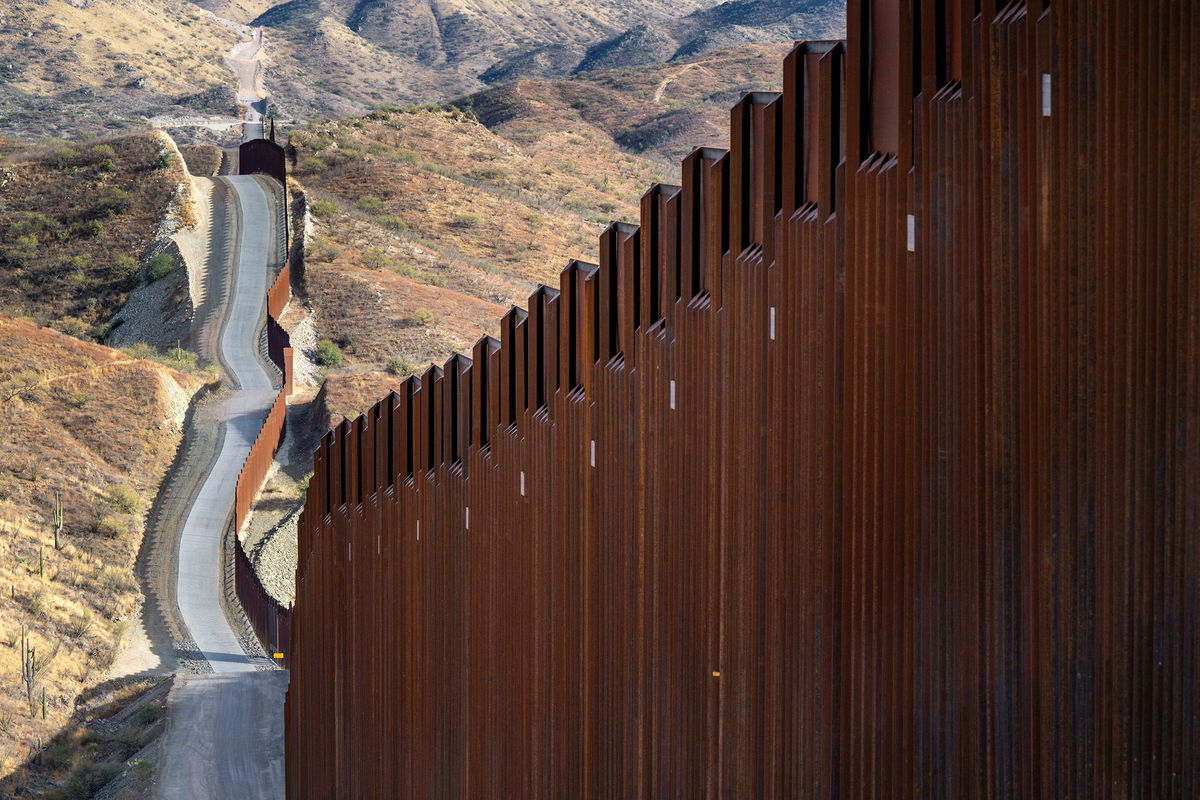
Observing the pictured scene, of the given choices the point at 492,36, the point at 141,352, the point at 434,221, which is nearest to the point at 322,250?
the point at 434,221

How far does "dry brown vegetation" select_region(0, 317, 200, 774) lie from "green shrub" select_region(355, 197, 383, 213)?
19.1 meters

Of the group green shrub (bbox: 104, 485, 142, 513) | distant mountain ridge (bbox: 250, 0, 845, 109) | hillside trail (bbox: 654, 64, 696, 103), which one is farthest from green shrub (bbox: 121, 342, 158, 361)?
distant mountain ridge (bbox: 250, 0, 845, 109)

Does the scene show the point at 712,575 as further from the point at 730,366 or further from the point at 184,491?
the point at 184,491

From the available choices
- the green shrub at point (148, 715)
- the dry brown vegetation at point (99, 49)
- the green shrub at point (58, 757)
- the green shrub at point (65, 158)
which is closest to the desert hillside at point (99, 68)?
the dry brown vegetation at point (99, 49)

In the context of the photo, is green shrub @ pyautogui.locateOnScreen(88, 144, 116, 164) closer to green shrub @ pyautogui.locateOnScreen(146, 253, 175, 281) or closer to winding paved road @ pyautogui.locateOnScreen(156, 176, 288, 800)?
green shrub @ pyautogui.locateOnScreen(146, 253, 175, 281)

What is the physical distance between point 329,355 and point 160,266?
1173 cm

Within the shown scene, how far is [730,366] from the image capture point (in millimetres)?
7102

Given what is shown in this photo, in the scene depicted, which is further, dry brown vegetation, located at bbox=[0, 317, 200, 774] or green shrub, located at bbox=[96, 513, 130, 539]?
green shrub, located at bbox=[96, 513, 130, 539]

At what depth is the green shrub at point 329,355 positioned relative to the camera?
137 feet

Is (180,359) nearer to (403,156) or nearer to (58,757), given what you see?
(58,757)

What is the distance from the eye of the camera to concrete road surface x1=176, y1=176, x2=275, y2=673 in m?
27.2

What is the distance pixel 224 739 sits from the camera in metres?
19.2

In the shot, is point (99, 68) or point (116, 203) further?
point (99, 68)

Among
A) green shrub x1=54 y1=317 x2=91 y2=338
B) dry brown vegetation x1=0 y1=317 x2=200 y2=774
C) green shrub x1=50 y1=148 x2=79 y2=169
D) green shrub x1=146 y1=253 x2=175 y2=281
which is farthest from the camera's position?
green shrub x1=50 y1=148 x2=79 y2=169
